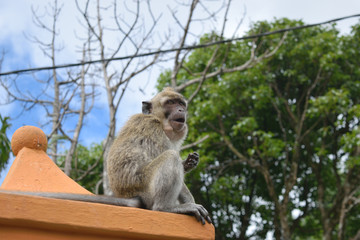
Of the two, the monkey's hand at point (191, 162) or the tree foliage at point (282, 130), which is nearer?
the monkey's hand at point (191, 162)

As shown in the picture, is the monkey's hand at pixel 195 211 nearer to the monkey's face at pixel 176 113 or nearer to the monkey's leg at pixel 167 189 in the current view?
the monkey's leg at pixel 167 189

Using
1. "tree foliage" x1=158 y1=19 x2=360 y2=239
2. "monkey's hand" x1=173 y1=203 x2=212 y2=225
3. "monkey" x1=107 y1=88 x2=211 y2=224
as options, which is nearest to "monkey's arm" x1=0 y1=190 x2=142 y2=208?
"monkey" x1=107 y1=88 x2=211 y2=224

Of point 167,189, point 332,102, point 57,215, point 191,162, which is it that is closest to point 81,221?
point 57,215

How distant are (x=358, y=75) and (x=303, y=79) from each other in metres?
1.83

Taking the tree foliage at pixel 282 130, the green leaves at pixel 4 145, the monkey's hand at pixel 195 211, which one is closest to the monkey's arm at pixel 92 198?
the monkey's hand at pixel 195 211

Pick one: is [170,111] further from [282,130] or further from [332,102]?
[282,130]

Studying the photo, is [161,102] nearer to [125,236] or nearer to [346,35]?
[125,236]

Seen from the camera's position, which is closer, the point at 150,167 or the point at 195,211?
the point at 195,211

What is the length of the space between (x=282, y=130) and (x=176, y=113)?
390 inches

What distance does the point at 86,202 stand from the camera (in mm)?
3078

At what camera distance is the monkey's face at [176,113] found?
4438mm

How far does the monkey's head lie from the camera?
4441 millimetres

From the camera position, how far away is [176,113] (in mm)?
4480

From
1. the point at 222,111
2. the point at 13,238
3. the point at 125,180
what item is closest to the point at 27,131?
the point at 125,180
